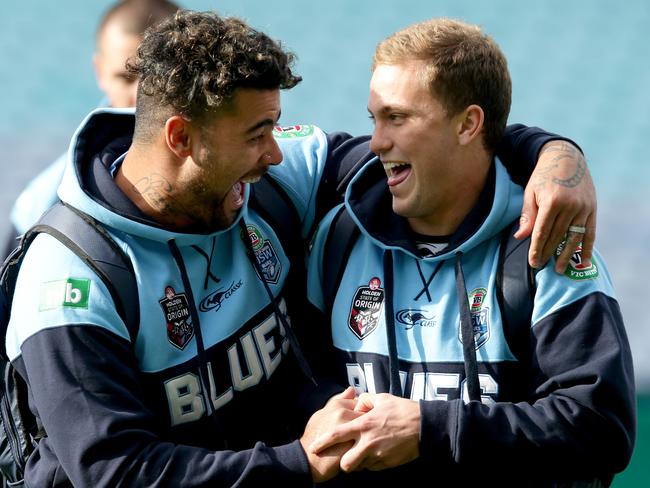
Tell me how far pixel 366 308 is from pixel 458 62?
0.68 meters

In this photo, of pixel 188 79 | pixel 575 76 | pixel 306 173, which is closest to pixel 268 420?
pixel 306 173

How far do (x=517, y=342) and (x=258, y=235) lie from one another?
2.48 feet

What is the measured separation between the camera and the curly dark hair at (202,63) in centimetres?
280

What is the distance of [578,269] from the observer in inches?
106

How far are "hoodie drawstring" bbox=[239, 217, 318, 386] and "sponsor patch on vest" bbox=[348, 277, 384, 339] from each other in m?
0.16

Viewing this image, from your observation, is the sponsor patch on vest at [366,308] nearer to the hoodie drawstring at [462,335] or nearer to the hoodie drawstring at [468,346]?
the hoodie drawstring at [462,335]

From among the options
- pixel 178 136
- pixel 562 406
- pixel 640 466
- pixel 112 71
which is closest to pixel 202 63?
pixel 178 136

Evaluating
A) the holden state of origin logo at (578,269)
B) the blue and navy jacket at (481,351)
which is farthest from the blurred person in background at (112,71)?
the holden state of origin logo at (578,269)

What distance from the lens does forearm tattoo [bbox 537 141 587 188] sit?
9.00 ft

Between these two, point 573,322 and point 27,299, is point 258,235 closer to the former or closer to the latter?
point 27,299

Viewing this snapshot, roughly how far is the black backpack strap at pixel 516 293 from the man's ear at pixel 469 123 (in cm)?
30

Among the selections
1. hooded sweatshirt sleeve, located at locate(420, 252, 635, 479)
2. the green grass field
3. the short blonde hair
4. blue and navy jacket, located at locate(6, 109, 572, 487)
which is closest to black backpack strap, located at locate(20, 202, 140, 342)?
blue and navy jacket, located at locate(6, 109, 572, 487)

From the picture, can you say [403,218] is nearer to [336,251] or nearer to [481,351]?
[336,251]

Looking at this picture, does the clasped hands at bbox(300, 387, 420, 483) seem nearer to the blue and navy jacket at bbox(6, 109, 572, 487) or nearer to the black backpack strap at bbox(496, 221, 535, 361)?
the blue and navy jacket at bbox(6, 109, 572, 487)
